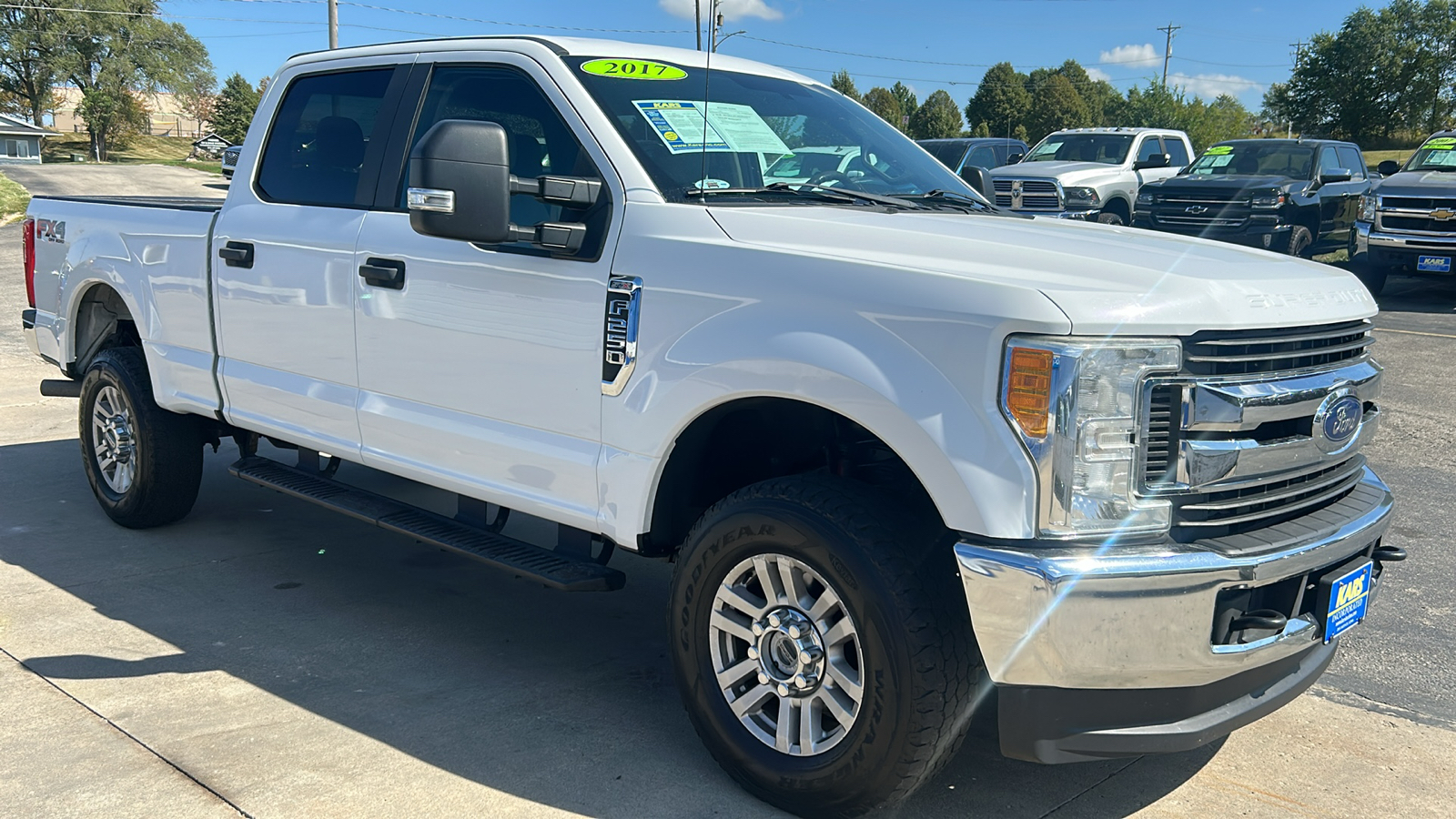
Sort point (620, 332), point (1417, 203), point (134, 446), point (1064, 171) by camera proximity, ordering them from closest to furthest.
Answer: point (620, 332)
point (134, 446)
point (1417, 203)
point (1064, 171)

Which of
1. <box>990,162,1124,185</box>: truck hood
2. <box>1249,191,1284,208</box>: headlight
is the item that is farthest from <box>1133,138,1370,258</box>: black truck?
<box>990,162,1124,185</box>: truck hood

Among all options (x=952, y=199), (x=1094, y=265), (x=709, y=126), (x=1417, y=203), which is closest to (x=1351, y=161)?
(x=1417, y=203)

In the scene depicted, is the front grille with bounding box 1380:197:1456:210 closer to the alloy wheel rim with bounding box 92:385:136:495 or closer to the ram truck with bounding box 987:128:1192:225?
the ram truck with bounding box 987:128:1192:225

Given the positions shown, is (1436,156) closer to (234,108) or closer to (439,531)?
(439,531)

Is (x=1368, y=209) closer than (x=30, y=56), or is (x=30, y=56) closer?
(x=1368, y=209)

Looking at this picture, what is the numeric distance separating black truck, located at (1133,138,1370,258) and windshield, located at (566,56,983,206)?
1235cm

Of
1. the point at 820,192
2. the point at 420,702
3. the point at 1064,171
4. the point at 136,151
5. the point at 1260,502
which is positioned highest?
the point at 136,151

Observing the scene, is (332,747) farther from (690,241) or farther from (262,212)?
(262,212)

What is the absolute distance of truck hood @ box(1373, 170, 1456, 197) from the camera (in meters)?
14.1

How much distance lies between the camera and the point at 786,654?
124 inches

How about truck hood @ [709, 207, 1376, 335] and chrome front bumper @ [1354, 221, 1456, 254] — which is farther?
chrome front bumper @ [1354, 221, 1456, 254]

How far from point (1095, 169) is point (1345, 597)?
15346mm

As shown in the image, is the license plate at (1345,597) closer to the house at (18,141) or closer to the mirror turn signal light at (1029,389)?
the mirror turn signal light at (1029,389)

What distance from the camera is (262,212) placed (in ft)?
15.6
